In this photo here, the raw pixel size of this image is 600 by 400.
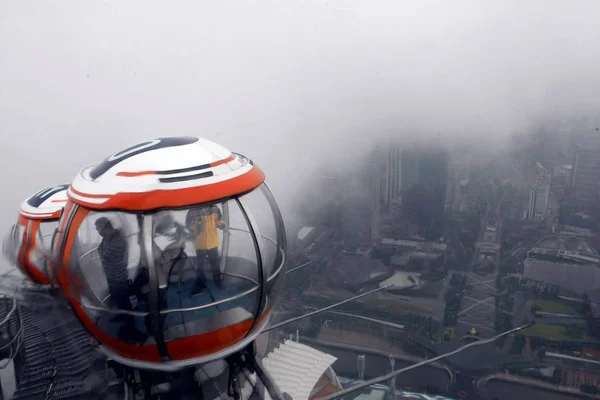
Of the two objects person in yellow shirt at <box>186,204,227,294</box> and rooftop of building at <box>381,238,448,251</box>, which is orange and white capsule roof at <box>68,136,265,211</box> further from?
rooftop of building at <box>381,238,448,251</box>

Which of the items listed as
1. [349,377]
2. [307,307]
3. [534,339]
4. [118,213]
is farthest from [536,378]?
[118,213]

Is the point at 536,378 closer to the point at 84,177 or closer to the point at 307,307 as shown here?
the point at 307,307

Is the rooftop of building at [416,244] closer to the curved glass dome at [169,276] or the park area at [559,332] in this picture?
the park area at [559,332]

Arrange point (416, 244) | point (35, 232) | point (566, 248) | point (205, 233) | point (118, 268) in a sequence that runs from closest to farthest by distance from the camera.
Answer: point (118, 268)
point (205, 233)
point (35, 232)
point (566, 248)
point (416, 244)

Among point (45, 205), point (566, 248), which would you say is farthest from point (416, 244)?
point (45, 205)

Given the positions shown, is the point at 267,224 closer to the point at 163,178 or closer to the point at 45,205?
the point at 163,178

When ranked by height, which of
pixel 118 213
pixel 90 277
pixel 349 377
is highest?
pixel 118 213
